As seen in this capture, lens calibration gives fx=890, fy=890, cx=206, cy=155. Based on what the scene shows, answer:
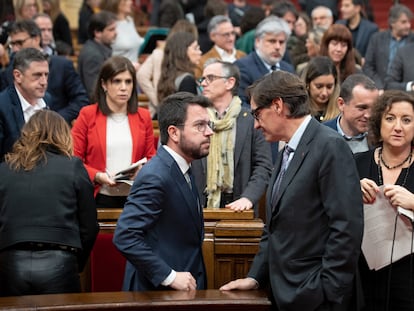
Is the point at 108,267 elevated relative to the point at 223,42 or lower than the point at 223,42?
lower

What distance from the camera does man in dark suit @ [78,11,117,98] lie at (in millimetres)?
7098

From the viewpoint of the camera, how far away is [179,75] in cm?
620

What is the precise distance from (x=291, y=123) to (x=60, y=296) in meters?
1.13

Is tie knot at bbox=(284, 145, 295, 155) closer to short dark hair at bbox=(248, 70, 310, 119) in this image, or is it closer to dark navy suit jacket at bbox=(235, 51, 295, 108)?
short dark hair at bbox=(248, 70, 310, 119)

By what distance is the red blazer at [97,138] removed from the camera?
4.97 metres

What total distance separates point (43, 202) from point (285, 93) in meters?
1.27

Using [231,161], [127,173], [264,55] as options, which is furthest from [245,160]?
[264,55]

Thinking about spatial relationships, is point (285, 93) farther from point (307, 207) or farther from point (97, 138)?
point (97, 138)

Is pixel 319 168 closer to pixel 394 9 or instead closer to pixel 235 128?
pixel 235 128

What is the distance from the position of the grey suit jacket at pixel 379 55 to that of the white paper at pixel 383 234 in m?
3.90

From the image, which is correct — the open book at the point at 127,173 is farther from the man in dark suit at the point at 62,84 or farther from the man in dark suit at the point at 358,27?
the man in dark suit at the point at 358,27

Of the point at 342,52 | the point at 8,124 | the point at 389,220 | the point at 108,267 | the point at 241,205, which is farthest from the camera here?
the point at 342,52

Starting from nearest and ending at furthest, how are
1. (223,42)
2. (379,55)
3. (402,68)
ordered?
(402,68)
(223,42)
(379,55)

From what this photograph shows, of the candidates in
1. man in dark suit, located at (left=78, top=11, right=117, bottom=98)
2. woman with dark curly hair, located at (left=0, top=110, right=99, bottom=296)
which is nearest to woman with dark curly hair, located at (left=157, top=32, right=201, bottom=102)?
man in dark suit, located at (left=78, top=11, right=117, bottom=98)
